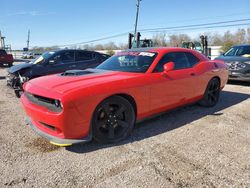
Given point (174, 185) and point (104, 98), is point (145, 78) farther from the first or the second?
point (174, 185)

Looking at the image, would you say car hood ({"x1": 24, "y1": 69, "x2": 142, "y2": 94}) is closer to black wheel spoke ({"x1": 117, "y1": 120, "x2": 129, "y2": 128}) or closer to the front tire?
the front tire

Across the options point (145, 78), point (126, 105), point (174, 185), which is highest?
point (145, 78)

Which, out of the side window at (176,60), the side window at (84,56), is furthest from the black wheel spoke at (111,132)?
the side window at (84,56)

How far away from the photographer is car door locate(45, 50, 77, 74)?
7.56 meters

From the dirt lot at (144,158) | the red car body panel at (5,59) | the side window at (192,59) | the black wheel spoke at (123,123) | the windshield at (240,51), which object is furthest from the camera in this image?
the red car body panel at (5,59)

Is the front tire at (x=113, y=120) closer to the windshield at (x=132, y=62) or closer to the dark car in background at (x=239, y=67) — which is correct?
the windshield at (x=132, y=62)

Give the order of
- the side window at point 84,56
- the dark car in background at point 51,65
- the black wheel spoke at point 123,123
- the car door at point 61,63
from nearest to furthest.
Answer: the black wheel spoke at point 123,123
the dark car in background at point 51,65
the car door at point 61,63
the side window at point 84,56

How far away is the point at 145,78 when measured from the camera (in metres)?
4.10

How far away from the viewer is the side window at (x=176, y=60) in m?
4.48

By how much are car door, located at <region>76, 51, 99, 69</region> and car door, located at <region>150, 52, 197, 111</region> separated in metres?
4.04

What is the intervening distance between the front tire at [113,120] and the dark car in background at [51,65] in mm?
4003

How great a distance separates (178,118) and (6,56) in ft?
67.7

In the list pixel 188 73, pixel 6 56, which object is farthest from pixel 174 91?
pixel 6 56

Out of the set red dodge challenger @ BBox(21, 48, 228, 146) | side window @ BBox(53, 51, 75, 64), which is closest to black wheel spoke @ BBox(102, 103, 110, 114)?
red dodge challenger @ BBox(21, 48, 228, 146)
